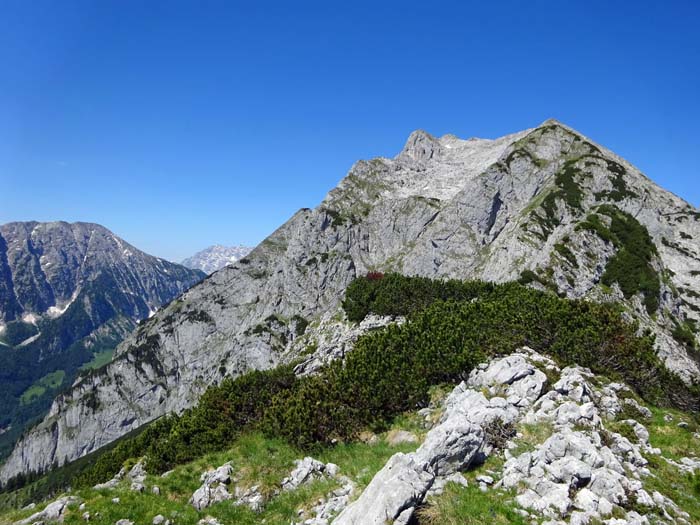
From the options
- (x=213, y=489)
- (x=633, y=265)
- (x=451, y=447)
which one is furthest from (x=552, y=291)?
(x=213, y=489)

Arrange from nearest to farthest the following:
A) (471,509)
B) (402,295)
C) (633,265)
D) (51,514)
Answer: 1. (471,509)
2. (51,514)
3. (402,295)
4. (633,265)

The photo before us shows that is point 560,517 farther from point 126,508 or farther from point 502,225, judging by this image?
point 502,225

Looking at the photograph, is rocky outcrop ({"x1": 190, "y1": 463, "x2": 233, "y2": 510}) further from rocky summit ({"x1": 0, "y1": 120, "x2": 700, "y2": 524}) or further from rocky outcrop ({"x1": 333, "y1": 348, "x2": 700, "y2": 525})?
rocky outcrop ({"x1": 333, "y1": 348, "x2": 700, "y2": 525})

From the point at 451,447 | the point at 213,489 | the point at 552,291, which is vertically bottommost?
the point at 213,489

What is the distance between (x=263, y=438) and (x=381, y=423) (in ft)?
25.1

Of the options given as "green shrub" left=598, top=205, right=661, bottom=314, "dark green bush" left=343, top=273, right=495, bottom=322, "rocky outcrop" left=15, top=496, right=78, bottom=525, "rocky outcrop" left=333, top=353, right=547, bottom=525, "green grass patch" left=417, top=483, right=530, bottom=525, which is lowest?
"rocky outcrop" left=15, top=496, right=78, bottom=525

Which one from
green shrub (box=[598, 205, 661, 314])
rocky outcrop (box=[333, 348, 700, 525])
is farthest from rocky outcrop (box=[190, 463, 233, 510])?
green shrub (box=[598, 205, 661, 314])

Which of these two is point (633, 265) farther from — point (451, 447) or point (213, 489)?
point (213, 489)

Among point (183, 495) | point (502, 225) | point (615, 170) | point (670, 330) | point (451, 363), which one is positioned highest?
point (615, 170)

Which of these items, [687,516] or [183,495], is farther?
[183,495]

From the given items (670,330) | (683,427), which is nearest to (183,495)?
(683,427)

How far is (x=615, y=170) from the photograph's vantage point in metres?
154

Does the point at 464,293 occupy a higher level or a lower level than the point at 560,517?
higher

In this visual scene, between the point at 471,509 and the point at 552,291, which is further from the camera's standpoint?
the point at 552,291
